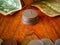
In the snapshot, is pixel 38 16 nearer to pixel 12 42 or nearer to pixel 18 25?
pixel 18 25

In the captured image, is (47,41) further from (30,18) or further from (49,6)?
(49,6)

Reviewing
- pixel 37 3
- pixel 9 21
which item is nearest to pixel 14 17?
pixel 9 21

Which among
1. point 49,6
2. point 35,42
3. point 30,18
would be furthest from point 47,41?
point 49,6

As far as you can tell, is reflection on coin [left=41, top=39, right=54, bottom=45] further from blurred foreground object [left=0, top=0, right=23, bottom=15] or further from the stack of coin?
blurred foreground object [left=0, top=0, right=23, bottom=15]

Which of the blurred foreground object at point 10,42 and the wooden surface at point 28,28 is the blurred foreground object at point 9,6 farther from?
the blurred foreground object at point 10,42

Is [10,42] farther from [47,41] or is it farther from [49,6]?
[49,6]

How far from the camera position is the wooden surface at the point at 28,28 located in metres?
0.83

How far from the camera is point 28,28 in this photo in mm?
872

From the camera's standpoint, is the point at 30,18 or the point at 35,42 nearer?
the point at 35,42

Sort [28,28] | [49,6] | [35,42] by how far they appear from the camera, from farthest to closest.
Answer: [49,6], [28,28], [35,42]

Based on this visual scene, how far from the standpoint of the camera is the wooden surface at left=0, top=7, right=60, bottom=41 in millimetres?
827

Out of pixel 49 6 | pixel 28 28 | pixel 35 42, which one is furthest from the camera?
pixel 49 6

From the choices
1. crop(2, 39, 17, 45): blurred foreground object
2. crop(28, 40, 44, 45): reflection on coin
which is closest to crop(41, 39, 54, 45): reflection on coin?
crop(28, 40, 44, 45): reflection on coin

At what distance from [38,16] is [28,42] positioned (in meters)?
0.21
